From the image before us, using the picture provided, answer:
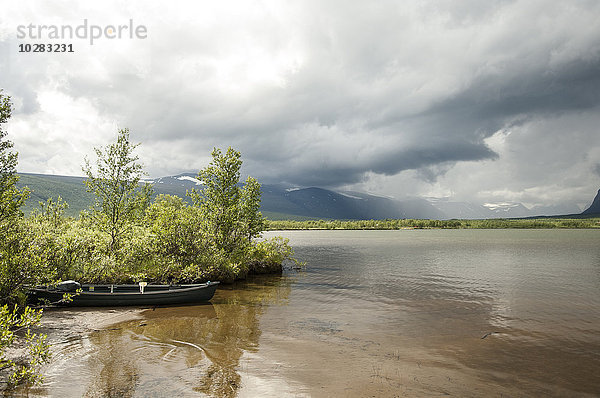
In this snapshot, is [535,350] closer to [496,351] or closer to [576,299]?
[496,351]

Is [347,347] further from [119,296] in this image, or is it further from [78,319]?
Result: [119,296]

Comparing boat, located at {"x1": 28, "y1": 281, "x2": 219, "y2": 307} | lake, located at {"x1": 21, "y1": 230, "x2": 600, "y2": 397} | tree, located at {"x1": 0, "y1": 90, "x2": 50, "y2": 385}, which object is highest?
tree, located at {"x1": 0, "y1": 90, "x2": 50, "y2": 385}

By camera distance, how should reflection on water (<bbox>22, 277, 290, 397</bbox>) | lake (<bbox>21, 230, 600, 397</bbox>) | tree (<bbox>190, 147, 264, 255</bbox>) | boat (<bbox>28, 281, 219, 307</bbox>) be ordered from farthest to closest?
tree (<bbox>190, 147, 264, 255</bbox>) < boat (<bbox>28, 281, 219, 307</bbox>) < lake (<bbox>21, 230, 600, 397</bbox>) < reflection on water (<bbox>22, 277, 290, 397</bbox>)

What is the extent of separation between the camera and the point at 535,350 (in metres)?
17.7

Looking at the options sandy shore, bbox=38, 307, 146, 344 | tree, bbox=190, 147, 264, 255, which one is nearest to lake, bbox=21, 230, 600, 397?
sandy shore, bbox=38, 307, 146, 344

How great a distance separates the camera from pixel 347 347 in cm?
1797

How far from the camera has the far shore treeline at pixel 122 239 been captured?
68.7 ft

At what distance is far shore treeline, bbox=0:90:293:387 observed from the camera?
20938mm

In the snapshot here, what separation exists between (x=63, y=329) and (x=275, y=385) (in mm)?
14735

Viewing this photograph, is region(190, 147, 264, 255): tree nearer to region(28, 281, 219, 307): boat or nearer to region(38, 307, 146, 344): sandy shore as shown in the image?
region(28, 281, 219, 307): boat

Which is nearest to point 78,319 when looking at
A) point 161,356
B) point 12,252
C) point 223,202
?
point 12,252

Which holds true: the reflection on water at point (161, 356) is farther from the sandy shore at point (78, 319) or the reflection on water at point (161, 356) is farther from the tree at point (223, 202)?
the tree at point (223, 202)

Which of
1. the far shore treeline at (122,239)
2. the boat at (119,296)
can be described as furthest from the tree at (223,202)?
the boat at (119,296)

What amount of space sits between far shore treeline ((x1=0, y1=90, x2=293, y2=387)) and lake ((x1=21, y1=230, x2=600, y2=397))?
13.6ft
